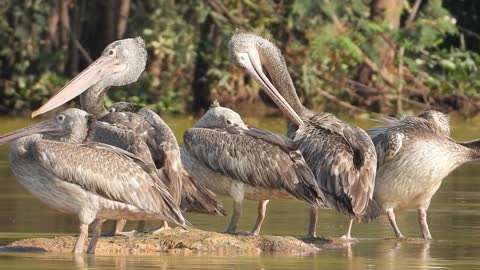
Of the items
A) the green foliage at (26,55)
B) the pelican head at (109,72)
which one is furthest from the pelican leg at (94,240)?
the green foliage at (26,55)

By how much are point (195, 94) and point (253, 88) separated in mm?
1068

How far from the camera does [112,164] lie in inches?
440

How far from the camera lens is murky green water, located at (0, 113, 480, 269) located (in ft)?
33.6

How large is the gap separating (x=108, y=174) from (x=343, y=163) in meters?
2.01

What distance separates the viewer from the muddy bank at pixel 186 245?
10930mm

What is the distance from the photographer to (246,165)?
1230cm

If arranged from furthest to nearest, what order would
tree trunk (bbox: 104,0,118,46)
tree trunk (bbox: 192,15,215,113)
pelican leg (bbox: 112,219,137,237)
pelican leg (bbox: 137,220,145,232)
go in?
1. tree trunk (bbox: 104,0,118,46)
2. tree trunk (bbox: 192,15,215,113)
3. pelican leg (bbox: 137,220,145,232)
4. pelican leg (bbox: 112,219,137,237)

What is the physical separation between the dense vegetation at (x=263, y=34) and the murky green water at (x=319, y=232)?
24.1ft

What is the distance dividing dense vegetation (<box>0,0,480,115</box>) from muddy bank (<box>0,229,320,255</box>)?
13.6 meters

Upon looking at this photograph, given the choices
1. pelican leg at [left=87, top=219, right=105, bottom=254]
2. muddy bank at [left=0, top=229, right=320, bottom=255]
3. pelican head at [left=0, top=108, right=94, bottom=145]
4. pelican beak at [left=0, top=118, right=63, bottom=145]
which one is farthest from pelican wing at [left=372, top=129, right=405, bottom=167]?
pelican leg at [left=87, top=219, right=105, bottom=254]

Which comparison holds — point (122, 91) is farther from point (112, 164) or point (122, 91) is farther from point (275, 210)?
point (112, 164)

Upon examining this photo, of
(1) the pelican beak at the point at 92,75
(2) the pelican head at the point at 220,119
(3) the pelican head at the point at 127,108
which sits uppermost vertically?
(1) the pelican beak at the point at 92,75

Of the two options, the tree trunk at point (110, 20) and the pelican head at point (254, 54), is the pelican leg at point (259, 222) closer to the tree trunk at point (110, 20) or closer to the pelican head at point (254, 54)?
the pelican head at point (254, 54)

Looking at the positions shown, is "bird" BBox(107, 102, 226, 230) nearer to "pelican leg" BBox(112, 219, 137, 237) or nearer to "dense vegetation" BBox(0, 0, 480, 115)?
"pelican leg" BBox(112, 219, 137, 237)
